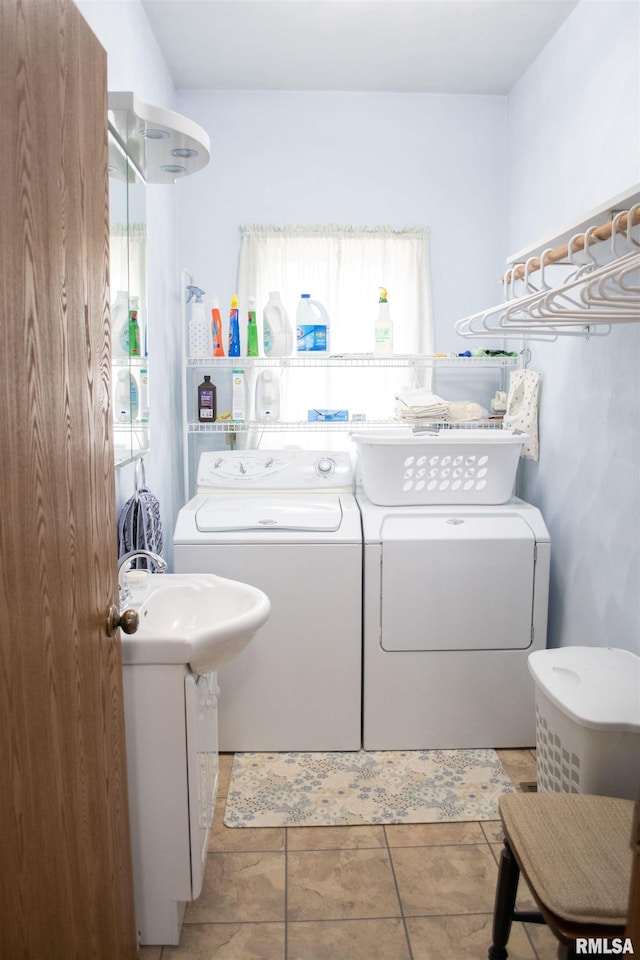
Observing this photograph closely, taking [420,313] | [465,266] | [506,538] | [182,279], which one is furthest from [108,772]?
[465,266]

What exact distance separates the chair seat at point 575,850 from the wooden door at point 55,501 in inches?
32.2

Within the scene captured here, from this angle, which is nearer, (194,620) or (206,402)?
(194,620)

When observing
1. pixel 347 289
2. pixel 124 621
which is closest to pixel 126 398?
pixel 124 621

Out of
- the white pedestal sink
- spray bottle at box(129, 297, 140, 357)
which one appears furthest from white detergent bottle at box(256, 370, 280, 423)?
the white pedestal sink

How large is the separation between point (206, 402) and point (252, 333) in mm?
377

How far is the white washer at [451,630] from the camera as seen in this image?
8.58 feet

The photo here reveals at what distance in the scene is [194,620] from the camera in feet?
6.74

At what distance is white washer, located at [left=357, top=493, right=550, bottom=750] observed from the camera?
2615mm

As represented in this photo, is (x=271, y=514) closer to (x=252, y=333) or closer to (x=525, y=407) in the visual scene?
(x=252, y=333)

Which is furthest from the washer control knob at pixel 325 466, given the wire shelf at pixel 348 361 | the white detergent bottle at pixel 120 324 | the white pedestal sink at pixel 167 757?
the white pedestal sink at pixel 167 757

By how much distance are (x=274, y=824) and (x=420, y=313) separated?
7.62 feet

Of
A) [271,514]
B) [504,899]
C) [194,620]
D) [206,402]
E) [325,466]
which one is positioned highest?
[206,402]

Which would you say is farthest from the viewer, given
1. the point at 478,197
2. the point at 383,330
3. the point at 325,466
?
the point at 478,197

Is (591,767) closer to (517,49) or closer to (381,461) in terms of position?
(381,461)
